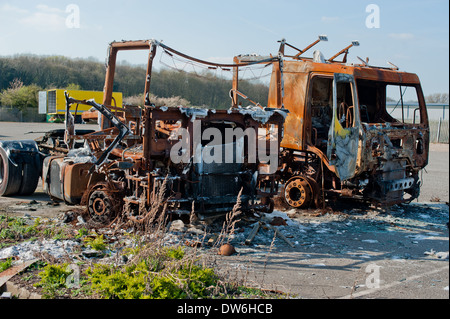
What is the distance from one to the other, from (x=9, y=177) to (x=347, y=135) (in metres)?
6.68

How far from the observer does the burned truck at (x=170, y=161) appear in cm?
668

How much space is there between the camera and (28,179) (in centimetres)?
962

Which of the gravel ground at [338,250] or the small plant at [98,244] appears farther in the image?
the small plant at [98,244]

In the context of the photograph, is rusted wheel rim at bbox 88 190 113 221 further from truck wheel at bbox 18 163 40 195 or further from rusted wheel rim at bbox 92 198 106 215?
truck wheel at bbox 18 163 40 195

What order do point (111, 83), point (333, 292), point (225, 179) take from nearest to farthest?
point (333, 292) < point (225, 179) < point (111, 83)

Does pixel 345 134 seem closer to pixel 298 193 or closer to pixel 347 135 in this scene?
pixel 347 135

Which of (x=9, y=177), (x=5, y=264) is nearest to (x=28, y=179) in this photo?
(x=9, y=177)

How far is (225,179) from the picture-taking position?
7199 millimetres

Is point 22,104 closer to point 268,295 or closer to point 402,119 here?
point 402,119

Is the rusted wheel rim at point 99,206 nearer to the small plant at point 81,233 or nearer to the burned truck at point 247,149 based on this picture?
the burned truck at point 247,149

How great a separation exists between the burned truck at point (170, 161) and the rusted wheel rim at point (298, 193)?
1.11 m

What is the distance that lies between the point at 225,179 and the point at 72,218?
247 cm

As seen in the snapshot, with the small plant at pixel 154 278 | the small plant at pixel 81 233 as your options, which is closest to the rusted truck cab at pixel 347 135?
the small plant at pixel 81 233

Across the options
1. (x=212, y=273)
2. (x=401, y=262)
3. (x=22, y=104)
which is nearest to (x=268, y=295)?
(x=212, y=273)
